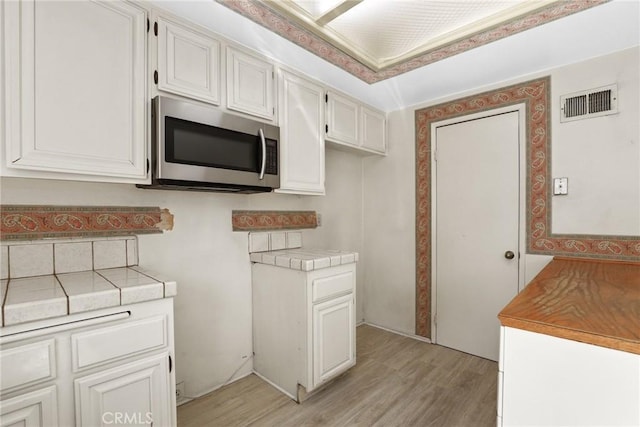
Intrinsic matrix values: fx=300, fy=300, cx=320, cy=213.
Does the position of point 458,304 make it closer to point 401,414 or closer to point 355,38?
point 401,414

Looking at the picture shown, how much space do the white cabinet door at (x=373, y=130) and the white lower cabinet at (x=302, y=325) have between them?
131 centimetres

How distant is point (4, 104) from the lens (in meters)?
1.11

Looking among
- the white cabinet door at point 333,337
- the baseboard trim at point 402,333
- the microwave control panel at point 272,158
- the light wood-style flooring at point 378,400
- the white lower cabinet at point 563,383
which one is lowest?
the light wood-style flooring at point 378,400

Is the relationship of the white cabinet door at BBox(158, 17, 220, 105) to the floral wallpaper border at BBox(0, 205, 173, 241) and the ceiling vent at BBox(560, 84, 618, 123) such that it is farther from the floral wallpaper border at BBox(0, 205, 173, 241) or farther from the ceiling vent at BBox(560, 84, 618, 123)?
the ceiling vent at BBox(560, 84, 618, 123)

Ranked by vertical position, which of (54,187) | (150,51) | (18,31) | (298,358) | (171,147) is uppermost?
(150,51)

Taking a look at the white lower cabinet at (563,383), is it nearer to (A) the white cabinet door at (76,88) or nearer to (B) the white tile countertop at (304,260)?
(B) the white tile countertop at (304,260)

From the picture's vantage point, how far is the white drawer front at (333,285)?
1.93 m

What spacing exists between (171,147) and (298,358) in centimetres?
147

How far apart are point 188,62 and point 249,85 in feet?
1.22

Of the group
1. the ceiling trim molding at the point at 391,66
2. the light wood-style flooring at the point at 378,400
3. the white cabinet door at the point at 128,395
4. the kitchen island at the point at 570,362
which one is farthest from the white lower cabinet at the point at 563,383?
the ceiling trim molding at the point at 391,66

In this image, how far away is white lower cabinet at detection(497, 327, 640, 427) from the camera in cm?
84

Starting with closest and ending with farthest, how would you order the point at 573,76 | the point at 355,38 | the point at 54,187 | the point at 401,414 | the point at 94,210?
the point at 54,187
the point at 94,210
the point at 401,414
the point at 355,38
the point at 573,76

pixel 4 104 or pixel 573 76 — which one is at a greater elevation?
pixel 573 76

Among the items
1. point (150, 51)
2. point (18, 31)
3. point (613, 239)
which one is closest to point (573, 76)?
point (613, 239)
